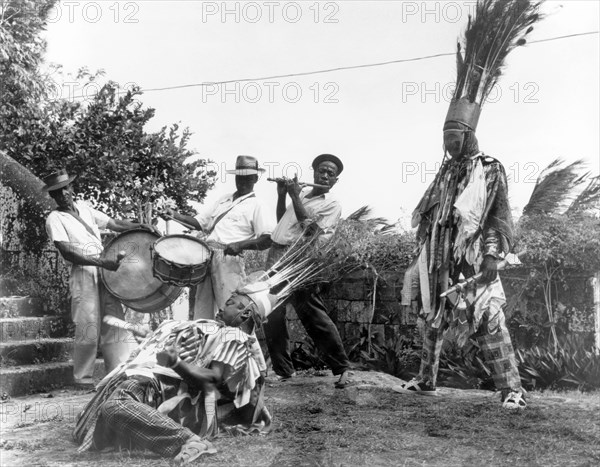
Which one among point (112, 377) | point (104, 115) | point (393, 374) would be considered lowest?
point (393, 374)

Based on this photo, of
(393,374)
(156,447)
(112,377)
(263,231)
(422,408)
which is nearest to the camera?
(156,447)

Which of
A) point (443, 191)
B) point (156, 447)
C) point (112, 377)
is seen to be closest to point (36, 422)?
point (112, 377)

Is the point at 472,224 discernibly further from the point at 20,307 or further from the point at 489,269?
the point at 20,307

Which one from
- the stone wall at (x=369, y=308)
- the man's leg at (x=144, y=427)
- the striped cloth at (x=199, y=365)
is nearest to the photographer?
the man's leg at (x=144, y=427)

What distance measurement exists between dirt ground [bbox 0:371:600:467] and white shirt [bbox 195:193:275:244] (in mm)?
1342

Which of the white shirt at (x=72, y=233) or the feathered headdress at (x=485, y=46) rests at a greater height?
the feathered headdress at (x=485, y=46)

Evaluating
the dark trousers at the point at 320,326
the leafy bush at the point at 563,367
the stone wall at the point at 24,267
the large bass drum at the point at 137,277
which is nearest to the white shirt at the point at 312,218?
the dark trousers at the point at 320,326

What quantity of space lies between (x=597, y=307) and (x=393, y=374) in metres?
1.98

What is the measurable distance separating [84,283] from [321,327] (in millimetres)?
2093

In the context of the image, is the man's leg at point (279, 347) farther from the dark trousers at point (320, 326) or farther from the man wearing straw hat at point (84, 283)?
the man wearing straw hat at point (84, 283)

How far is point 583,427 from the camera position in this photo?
480 centimetres

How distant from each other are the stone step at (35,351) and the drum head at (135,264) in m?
1.04

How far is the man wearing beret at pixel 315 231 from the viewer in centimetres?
641

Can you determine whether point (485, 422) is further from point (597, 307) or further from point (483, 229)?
point (597, 307)
